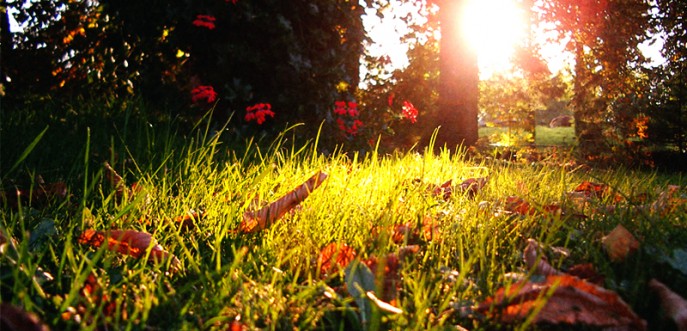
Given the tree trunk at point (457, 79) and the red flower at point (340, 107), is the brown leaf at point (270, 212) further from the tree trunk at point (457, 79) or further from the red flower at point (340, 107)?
the tree trunk at point (457, 79)

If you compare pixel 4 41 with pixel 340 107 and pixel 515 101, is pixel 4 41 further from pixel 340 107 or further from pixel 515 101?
pixel 515 101

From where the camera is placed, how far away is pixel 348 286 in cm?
129

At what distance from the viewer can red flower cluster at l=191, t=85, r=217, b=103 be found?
494 centimetres

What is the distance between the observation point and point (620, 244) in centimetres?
159

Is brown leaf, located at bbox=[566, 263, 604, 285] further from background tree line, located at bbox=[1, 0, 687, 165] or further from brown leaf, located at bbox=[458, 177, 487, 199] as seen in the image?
background tree line, located at bbox=[1, 0, 687, 165]

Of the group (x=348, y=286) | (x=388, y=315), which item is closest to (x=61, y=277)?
(x=348, y=286)

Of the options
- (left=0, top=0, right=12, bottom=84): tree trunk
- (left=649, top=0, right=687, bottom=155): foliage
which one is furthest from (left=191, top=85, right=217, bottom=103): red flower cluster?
(left=649, top=0, right=687, bottom=155): foliage

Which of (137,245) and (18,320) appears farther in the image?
(137,245)

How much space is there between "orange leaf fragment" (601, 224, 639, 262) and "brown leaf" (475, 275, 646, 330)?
0.43 meters

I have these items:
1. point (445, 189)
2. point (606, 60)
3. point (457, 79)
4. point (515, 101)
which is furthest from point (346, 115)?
point (515, 101)

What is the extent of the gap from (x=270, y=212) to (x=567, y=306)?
98cm

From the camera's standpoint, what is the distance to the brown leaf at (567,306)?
3.81ft

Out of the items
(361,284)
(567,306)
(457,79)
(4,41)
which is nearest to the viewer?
(567,306)

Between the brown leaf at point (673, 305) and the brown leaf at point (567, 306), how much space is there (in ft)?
0.31
